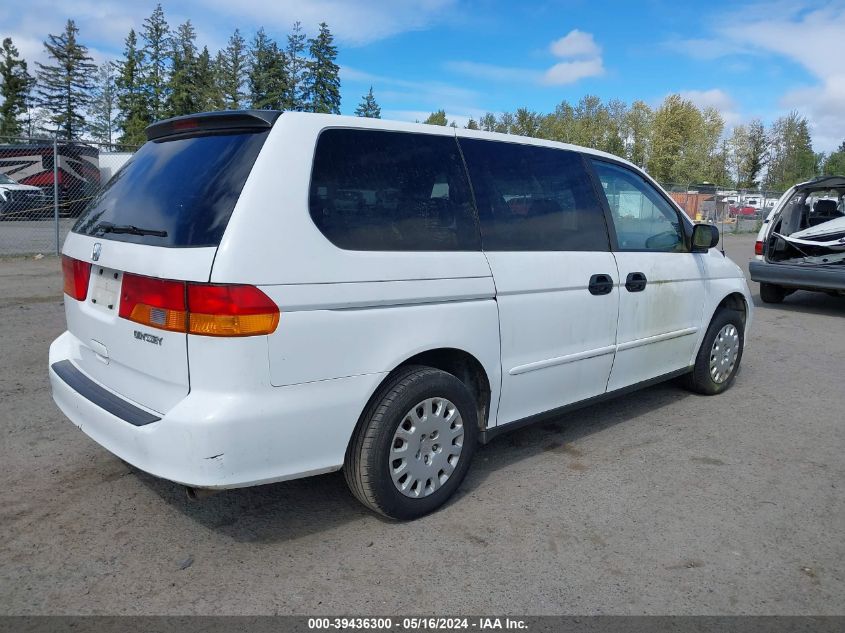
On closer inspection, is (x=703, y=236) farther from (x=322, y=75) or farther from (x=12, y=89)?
(x=12, y=89)

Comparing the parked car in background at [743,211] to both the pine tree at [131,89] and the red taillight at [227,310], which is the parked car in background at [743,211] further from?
the pine tree at [131,89]

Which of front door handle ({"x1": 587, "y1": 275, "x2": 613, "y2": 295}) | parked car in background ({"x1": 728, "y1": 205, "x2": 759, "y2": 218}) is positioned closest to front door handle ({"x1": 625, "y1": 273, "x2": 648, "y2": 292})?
front door handle ({"x1": 587, "y1": 275, "x2": 613, "y2": 295})

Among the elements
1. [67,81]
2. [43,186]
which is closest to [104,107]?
[67,81]

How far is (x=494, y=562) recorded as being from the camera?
9.55 feet

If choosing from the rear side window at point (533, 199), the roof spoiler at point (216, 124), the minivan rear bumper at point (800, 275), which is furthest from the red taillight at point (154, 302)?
the minivan rear bumper at point (800, 275)

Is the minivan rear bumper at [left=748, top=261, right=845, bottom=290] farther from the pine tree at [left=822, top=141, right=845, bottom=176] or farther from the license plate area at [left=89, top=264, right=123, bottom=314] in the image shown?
the pine tree at [left=822, top=141, right=845, bottom=176]

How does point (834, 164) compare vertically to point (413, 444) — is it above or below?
above

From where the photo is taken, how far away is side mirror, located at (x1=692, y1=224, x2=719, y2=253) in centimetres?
479

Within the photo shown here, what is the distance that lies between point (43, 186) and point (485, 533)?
948 inches

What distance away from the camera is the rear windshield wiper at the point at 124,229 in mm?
2804

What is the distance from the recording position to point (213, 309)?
2.52m

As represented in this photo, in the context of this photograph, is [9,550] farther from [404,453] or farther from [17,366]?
[17,366]

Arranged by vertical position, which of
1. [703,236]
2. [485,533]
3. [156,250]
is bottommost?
[485,533]

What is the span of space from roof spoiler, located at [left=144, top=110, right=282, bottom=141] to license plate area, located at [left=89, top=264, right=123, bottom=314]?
2.46 feet
